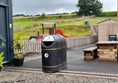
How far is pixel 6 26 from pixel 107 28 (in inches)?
655

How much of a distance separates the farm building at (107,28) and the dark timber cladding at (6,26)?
636 inches

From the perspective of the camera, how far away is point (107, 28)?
2294cm

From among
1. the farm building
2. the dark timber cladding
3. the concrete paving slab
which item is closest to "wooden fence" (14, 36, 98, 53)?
the farm building

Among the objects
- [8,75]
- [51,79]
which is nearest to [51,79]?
[51,79]

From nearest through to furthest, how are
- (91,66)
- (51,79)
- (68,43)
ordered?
(51,79) → (91,66) → (68,43)

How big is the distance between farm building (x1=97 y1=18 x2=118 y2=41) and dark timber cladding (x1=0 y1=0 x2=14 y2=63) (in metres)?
16.1

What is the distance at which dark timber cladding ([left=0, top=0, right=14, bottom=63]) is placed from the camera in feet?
28.4

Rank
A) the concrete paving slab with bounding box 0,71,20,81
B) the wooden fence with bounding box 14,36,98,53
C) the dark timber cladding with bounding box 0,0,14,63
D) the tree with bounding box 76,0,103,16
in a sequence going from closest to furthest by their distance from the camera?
the concrete paving slab with bounding box 0,71,20,81 < the dark timber cladding with bounding box 0,0,14,63 < the wooden fence with bounding box 14,36,98,53 < the tree with bounding box 76,0,103,16

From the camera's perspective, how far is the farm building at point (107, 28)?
22656mm

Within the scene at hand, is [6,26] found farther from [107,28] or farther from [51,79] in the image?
[107,28]

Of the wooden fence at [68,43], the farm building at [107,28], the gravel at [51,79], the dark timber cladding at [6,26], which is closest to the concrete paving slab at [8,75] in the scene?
the gravel at [51,79]

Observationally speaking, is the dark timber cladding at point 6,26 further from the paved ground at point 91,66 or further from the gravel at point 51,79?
the gravel at point 51,79

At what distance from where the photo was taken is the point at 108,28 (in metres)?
22.9

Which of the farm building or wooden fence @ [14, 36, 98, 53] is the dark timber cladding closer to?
wooden fence @ [14, 36, 98, 53]
